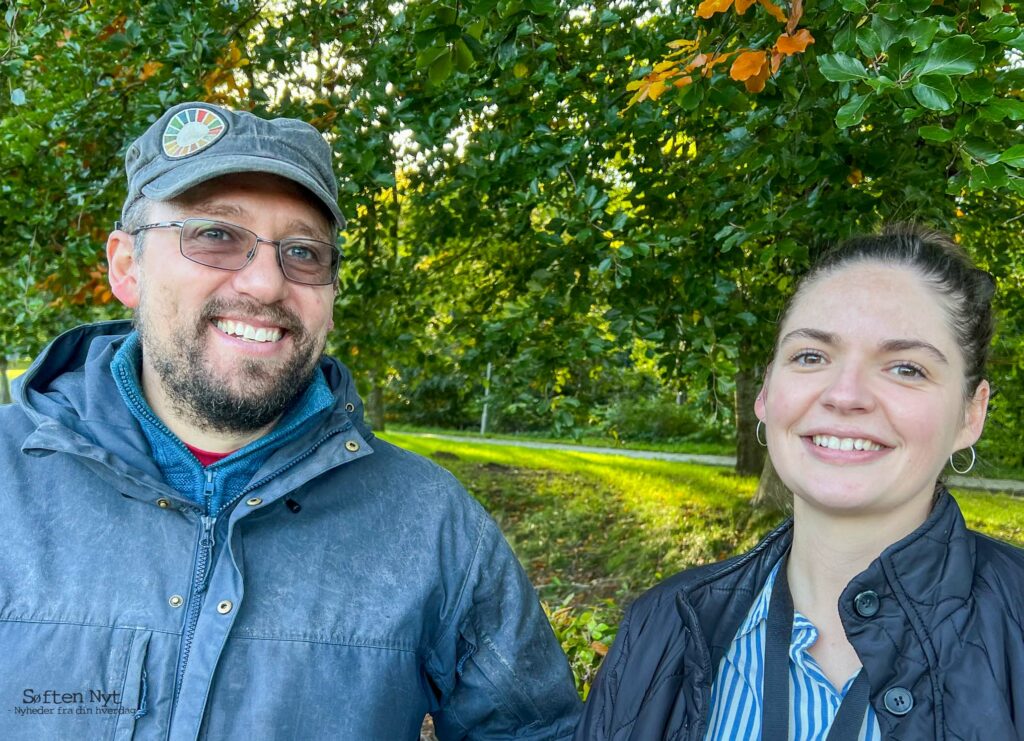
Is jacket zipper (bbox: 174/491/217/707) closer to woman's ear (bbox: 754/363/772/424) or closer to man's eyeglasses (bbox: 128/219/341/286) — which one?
man's eyeglasses (bbox: 128/219/341/286)

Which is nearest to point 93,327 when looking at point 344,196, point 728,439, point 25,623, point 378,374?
point 25,623

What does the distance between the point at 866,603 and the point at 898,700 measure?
0.58ft

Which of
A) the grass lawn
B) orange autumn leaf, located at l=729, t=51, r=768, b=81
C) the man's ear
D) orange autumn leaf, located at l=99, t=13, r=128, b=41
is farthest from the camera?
the grass lawn

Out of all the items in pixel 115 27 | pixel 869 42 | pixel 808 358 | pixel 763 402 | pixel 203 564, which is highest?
pixel 115 27

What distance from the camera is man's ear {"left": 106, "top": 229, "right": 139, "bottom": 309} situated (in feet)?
6.23

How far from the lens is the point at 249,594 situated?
1.69 metres

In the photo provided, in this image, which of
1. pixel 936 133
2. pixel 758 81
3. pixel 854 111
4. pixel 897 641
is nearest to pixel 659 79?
pixel 758 81

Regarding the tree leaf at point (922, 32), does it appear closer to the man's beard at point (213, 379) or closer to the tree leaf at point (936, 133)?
the tree leaf at point (936, 133)

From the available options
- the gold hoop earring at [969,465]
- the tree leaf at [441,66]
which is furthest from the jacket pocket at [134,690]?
the gold hoop earring at [969,465]

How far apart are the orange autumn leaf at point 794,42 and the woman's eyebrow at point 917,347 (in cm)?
74

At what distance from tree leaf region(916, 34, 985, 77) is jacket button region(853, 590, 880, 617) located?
95 cm

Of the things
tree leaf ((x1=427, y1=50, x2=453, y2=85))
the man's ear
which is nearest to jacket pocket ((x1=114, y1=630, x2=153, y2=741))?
the man's ear

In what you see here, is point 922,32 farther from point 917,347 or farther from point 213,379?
point 213,379

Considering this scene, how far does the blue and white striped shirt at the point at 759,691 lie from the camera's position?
5.30 feet
